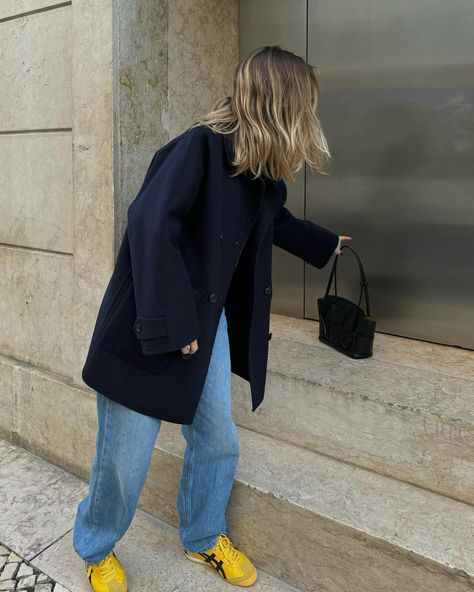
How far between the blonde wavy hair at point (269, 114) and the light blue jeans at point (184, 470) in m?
0.64

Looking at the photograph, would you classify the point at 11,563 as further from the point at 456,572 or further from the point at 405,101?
the point at 405,101

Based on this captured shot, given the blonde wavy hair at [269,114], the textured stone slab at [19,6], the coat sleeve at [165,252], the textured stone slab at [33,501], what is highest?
the textured stone slab at [19,6]

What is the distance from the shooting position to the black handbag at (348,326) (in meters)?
3.16

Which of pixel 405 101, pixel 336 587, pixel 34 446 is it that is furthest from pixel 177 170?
pixel 34 446

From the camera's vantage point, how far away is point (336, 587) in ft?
7.91

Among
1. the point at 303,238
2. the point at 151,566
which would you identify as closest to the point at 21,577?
the point at 151,566

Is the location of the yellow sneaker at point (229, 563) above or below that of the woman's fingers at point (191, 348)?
below

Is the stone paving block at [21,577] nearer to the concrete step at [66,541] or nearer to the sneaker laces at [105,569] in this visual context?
the concrete step at [66,541]

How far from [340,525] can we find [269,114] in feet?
5.31

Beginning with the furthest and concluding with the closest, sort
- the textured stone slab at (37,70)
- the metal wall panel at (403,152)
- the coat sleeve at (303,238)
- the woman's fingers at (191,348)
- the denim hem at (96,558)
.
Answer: the textured stone slab at (37,70)
the metal wall panel at (403,152)
the coat sleeve at (303,238)
the denim hem at (96,558)
the woman's fingers at (191,348)

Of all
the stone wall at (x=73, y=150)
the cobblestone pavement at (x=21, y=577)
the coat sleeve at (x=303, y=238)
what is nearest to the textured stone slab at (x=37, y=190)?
the stone wall at (x=73, y=150)

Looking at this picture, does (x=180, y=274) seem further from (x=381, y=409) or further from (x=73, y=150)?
(x=73, y=150)

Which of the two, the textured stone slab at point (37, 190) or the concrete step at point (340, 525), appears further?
the textured stone slab at point (37, 190)

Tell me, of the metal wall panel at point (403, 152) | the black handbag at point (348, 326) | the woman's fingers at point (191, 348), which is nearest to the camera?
the woman's fingers at point (191, 348)
